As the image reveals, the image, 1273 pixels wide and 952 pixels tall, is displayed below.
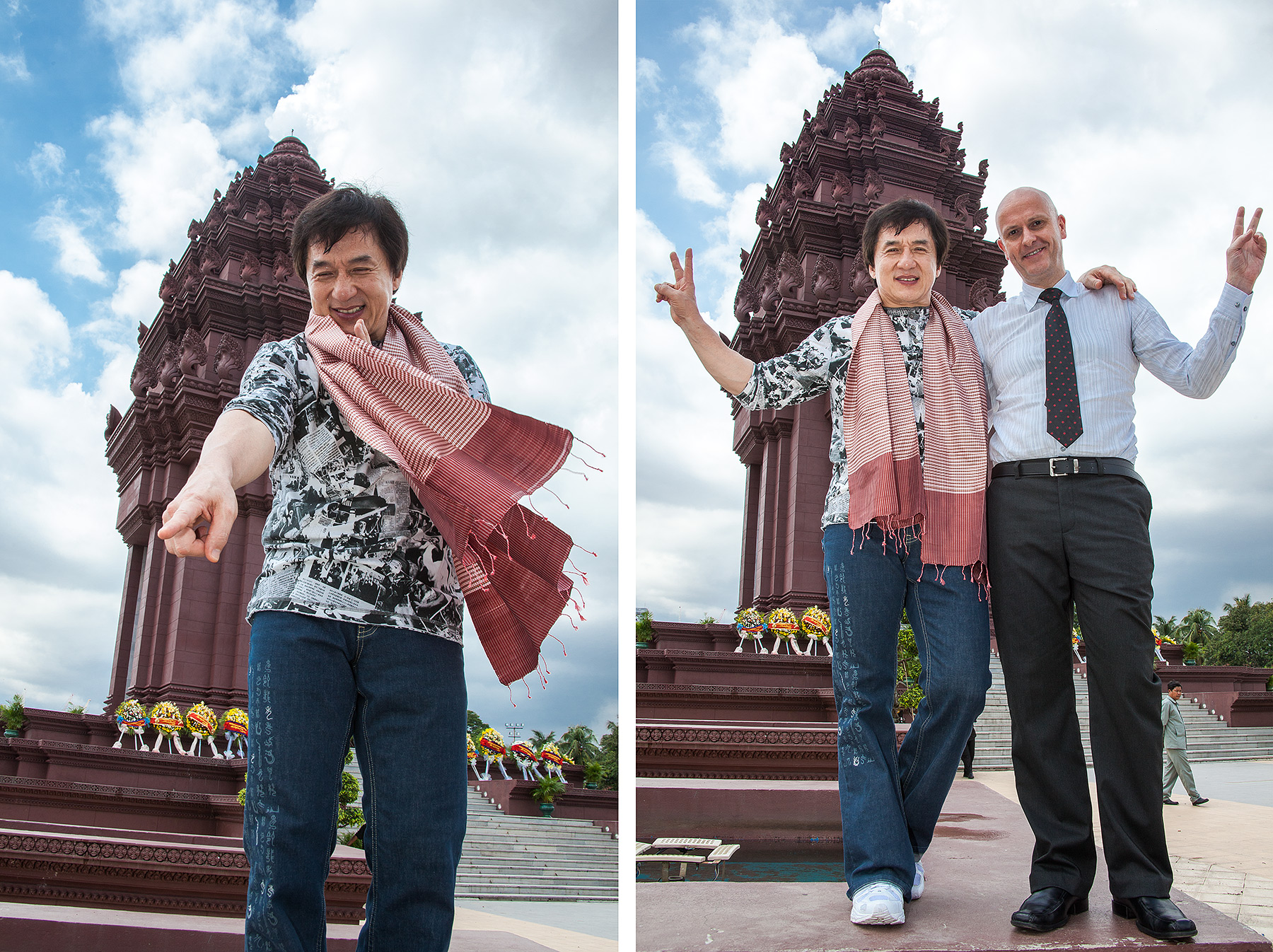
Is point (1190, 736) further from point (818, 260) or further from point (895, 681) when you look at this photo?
point (895, 681)

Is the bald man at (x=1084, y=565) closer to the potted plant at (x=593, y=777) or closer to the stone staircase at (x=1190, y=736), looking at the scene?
the stone staircase at (x=1190, y=736)

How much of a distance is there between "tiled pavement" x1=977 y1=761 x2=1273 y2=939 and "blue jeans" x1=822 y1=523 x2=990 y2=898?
1.46m

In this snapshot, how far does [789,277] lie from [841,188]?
1.96m

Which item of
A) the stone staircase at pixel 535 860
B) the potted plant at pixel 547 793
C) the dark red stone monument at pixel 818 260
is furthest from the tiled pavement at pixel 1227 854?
the potted plant at pixel 547 793

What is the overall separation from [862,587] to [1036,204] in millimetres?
1270

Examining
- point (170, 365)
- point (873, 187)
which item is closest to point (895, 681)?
point (873, 187)

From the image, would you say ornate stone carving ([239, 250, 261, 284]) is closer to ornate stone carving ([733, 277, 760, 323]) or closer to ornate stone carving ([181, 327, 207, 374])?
ornate stone carving ([181, 327, 207, 374])

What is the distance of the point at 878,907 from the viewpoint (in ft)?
7.36

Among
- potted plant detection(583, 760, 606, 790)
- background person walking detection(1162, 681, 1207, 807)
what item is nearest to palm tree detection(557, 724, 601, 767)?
potted plant detection(583, 760, 606, 790)

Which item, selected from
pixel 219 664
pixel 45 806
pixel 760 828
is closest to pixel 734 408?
pixel 219 664

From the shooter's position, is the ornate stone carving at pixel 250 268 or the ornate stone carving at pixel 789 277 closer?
the ornate stone carving at pixel 789 277

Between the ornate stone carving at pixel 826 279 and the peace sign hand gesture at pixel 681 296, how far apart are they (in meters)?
13.2

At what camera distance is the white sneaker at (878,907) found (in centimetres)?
223

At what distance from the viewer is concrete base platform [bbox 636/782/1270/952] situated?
2.12 meters
